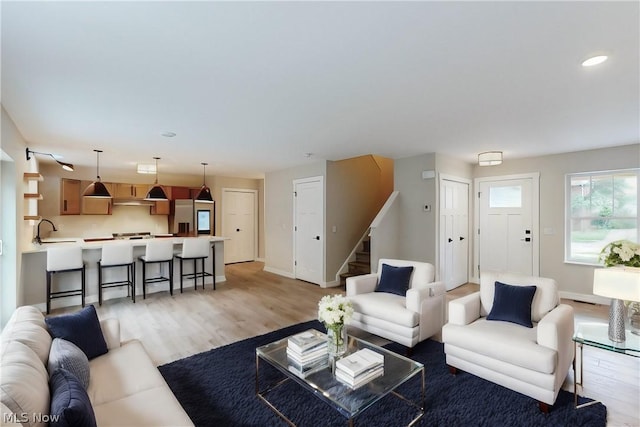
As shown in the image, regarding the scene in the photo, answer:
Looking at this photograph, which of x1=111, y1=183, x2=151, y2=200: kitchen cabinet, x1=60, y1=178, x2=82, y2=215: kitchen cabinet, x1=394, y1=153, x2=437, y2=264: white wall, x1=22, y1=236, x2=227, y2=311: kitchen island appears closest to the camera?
x1=22, y1=236, x2=227, y2=311: kitchen island

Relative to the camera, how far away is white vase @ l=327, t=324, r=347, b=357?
235 centimetres

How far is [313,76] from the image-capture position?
91.3 inches

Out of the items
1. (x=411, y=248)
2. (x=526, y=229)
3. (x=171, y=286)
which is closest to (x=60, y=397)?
(x=171, y=286)

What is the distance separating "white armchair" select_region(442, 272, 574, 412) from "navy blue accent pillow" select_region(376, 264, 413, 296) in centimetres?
82

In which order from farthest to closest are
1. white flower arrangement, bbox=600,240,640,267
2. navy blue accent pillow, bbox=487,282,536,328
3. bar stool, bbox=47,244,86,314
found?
bar stool, bbox=47,244,86,314 → navy blue accent pillow, bbox=487,282,536,328 → white flower arrangement, bbox=600,240,640,267

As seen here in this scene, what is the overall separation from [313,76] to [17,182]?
3.91m

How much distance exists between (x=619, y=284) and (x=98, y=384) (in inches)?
137

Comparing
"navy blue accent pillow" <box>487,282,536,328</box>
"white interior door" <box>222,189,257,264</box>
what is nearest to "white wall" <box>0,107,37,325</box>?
"white interior door" <box>222,189,257,264</box>

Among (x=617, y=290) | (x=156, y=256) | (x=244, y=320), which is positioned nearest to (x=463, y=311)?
(x=617, y=290)

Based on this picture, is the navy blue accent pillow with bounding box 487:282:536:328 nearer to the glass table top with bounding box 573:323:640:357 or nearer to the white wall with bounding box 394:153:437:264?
the glass table top with bounding box 573:323:640:357

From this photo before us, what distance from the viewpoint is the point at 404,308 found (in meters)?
3.19

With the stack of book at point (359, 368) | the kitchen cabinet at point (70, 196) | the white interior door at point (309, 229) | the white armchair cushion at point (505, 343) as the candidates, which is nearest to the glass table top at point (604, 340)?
the white armchair cushion at point (505, 343)

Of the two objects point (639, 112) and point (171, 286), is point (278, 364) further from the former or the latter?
point (639, 112)

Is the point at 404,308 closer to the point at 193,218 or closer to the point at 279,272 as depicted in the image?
the point at 279,272
